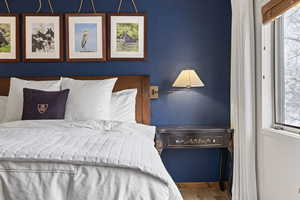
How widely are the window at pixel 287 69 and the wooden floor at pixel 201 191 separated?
1.08 m

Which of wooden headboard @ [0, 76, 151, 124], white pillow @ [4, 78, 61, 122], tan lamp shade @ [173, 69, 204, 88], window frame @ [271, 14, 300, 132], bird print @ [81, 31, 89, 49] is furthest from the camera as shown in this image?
bird print @ [81, 31, 89, 49]

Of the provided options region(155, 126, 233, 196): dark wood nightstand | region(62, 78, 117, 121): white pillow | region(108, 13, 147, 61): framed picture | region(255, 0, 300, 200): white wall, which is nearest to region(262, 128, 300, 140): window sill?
region(255, 0, 300, 200): white wall

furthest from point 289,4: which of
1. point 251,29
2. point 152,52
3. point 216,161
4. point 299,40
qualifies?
point 216,161

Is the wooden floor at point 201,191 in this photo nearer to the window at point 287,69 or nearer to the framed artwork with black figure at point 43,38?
the window at point 287,69

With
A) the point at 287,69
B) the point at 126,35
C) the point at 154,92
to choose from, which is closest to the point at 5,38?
the point at 126,35

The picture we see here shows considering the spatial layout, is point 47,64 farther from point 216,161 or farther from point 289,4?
point 289,4

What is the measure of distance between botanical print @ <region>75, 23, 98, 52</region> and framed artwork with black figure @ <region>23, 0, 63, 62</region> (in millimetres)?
208

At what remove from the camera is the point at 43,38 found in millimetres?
3328

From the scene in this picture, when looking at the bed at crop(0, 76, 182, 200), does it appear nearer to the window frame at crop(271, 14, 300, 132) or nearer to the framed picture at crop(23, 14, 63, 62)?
the window frame at crop(271, 14, 300, 132)

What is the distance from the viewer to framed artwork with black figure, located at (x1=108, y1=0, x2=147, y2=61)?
3.34 meters

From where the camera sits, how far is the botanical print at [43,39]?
332 cm

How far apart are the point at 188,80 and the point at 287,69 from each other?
1.02 m

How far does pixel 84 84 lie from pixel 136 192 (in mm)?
1924

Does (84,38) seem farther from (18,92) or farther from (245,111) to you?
(245,111)
